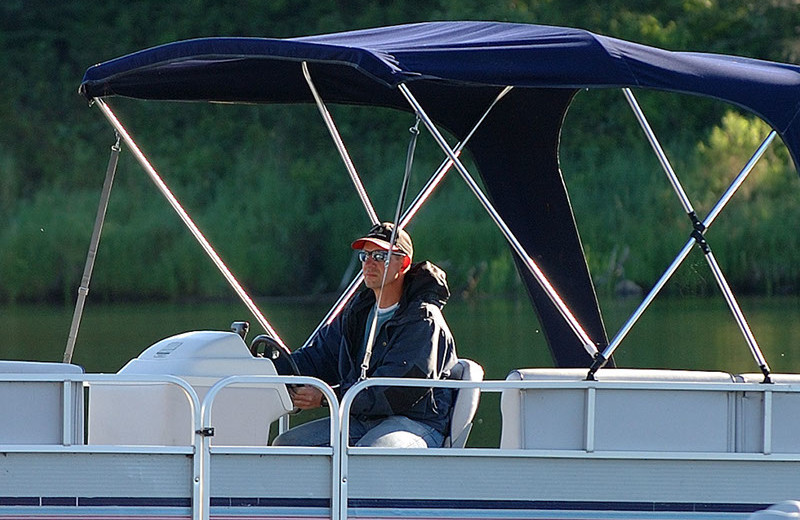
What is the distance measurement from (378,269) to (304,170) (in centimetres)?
2132

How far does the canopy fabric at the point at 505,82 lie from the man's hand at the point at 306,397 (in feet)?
3.51

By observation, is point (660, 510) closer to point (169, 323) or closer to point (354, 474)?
point (354, 474)

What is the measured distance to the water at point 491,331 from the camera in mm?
14406

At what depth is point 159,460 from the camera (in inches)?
172

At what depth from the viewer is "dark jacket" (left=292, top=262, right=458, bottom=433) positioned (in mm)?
4762

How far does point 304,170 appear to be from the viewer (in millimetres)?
26188

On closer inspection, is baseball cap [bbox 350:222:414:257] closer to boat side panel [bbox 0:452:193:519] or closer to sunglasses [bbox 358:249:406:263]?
sunglasses [bbox 358:249:406:263]

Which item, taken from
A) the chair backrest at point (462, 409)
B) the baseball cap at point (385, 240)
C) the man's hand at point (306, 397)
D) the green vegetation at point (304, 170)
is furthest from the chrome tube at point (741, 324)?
the green vegetation at point (304, 170)

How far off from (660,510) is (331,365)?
1.34 meters

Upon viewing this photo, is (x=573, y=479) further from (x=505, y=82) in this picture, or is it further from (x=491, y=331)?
(x=491, y=331)

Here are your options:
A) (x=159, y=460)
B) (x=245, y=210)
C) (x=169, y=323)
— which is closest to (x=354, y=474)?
(x=159, y=460)

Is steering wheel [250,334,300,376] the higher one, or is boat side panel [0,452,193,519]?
steering wheel [250,334,300,376]

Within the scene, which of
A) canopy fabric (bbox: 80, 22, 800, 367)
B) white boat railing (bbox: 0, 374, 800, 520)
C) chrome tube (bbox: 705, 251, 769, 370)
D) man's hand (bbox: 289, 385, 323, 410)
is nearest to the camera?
white boat railing (bbox: 0, 374, 800, 520)

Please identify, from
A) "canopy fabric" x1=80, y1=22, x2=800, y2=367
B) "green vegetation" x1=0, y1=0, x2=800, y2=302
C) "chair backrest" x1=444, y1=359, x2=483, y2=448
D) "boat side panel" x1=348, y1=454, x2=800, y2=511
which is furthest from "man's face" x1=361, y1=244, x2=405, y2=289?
"green vegetation" x1=0, y1=0, x2=800, y2=302
